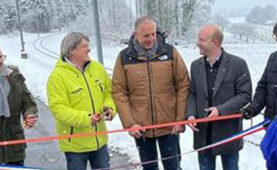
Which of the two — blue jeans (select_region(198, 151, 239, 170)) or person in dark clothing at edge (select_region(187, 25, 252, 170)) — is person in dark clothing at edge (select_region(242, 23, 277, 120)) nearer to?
person in dark clothing at edge (select_region(187, 25, 252, 170))

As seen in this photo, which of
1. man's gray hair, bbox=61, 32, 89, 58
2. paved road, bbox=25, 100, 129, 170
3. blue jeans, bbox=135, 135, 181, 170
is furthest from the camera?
paved road, bbox=25, 100, 129, 170

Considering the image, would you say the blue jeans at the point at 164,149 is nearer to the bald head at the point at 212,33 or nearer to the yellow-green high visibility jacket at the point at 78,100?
the yellow-green high visibility jacket at the point at 78,100

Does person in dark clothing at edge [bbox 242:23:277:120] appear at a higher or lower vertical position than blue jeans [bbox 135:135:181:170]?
higher

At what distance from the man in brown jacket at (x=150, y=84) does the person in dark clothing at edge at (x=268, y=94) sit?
0.70 m

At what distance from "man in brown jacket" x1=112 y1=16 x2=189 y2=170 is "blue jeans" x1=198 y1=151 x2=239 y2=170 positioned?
39 cm

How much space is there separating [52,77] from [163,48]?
120cm

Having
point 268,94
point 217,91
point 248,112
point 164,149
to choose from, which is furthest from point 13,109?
point 268,94

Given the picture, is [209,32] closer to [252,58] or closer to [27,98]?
[27,98]

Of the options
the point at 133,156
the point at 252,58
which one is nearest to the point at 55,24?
the point at 252,58

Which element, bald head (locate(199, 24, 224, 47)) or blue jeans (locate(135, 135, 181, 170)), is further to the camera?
blue jeans (locate(135, 135, 181, 170))

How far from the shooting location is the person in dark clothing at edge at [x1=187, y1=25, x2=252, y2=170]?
12.5ft

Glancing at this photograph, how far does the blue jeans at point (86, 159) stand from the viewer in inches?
162

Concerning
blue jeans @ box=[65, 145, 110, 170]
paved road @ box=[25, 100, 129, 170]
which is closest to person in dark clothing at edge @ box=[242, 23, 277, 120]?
blue jeans @ box=[65, 145, 110, 170]

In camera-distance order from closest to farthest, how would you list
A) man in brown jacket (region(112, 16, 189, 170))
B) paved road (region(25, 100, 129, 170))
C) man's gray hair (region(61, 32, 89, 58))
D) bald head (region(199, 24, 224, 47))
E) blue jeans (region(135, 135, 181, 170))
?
bald head (region(199, 24, 224, 47)) < man's gray hair (region(61, 32, 89, 58)) < man in brown jacket (region(112, 16, 189, 170)) < blue jeans (region(135, 135, 181, 170)) < paved road (region(25, 100, 129, 170))
